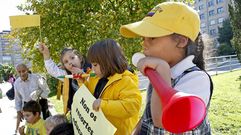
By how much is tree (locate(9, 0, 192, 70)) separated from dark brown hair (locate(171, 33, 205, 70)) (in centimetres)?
460

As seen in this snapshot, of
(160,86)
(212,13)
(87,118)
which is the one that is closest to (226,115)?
(87,118)

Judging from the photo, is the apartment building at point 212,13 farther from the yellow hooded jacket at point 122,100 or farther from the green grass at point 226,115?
the yellow hooded jacket at point 122,100

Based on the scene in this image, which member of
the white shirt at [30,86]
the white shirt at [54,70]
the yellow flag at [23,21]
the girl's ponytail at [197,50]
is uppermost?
the yellow flag at [23,21]

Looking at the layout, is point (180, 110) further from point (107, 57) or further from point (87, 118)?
point (107, 57)

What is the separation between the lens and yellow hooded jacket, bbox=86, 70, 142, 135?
225 centimetres

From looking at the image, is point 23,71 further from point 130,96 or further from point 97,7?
point 130,96

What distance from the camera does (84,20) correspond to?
6203 mm

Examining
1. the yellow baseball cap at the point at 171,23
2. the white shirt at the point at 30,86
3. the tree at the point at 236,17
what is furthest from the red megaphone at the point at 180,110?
the tree at the point at 236,17

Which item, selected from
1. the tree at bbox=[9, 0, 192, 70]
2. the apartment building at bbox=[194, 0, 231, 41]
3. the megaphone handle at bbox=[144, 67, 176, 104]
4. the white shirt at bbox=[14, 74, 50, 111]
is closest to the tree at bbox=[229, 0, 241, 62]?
the tree at bbox=[9, 0, 192, 70]

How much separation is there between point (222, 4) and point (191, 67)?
67790 mm

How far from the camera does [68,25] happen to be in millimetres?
6141

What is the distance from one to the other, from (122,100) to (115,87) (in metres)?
0.12

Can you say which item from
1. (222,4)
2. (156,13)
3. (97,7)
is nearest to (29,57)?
(97,7)

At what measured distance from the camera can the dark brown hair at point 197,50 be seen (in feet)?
4.52
